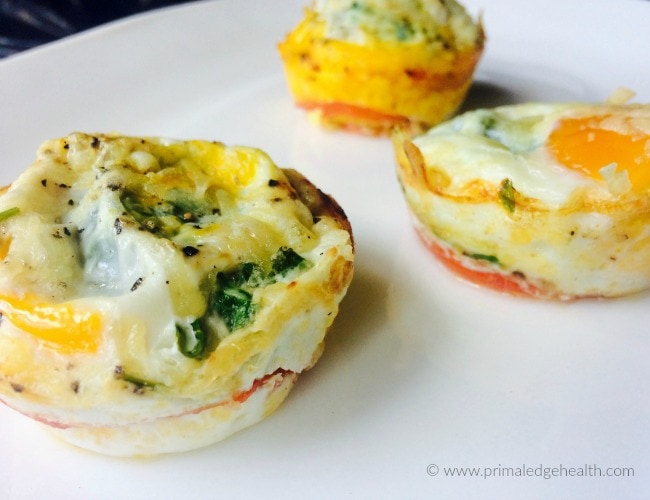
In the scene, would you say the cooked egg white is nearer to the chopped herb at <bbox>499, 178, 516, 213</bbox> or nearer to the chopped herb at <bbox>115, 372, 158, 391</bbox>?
the chopped herb at <bbox>499, 178, 516, 213</bbox>

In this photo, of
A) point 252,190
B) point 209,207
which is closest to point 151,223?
point 209,207

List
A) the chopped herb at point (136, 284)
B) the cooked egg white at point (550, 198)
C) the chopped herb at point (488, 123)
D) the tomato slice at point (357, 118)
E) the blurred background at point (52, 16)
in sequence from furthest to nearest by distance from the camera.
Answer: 1. the blurred background at point (52, 16)
2. the tomato slice at point (357, 118)
3. the chopped herb at point (488, 123)
4. the cooked egg white at point (550, 198)
5. the chopped herb at point (136, 284)

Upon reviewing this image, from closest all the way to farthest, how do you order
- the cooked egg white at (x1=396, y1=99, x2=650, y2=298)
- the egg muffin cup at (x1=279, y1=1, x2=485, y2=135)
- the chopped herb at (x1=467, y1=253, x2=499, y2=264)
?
1. the cooked egg white at (x1=396, y1=99, x2=650, y2=298)
2. the chopped herb at (x1=467, y1=253, x2=499, y2=264)
3. the egg muffin cup at (x1=279, y1=1, x2=485, y2=135)

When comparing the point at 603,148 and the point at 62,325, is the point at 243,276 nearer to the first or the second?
the point at 62,325

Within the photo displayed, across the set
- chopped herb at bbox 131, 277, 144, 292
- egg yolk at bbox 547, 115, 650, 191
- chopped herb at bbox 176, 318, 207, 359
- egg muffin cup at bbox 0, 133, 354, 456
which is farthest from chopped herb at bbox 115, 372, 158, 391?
egg yolk at bbox 547, 115, 650, 191

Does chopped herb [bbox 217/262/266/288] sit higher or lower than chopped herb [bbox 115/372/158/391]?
higher

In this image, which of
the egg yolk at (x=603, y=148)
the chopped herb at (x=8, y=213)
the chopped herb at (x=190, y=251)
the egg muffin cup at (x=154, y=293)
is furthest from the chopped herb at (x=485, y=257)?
the chopped herb at (x=8, y=213)

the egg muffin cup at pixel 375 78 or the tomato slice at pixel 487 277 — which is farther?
the egg muffin cup at pixel 375 78

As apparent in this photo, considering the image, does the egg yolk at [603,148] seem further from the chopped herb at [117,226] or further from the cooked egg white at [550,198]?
the chopped herb at [117,226]

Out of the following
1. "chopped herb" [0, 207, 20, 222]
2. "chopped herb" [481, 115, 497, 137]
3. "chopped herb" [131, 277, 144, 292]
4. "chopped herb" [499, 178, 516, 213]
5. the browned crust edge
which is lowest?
the browned crust edge
